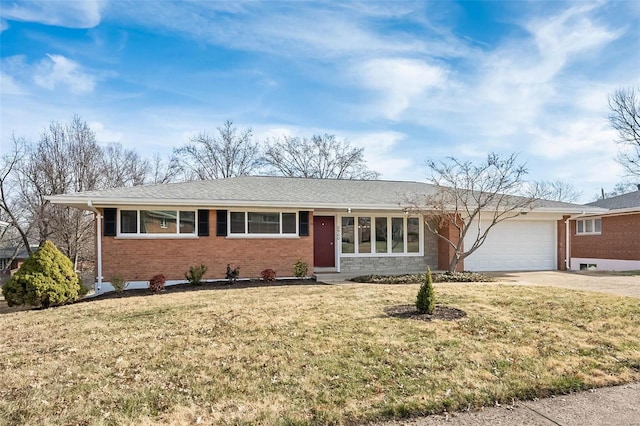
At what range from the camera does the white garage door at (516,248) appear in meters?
16.2

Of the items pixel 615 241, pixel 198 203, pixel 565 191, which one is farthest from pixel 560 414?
pixel 565 191

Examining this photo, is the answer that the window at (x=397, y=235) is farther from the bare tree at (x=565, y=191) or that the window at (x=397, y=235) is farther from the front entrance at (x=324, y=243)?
the bare tree at (x=565, y=191)

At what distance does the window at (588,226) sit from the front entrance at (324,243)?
15.4 meters

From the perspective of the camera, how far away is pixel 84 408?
397 cm

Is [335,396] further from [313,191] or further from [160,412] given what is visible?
[313,191]

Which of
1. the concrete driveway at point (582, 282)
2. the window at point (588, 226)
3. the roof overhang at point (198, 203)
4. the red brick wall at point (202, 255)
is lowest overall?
the concrete driveway at point (582, 282)

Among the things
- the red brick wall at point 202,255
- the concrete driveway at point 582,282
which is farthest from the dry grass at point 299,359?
the red brick wall at point 202,255

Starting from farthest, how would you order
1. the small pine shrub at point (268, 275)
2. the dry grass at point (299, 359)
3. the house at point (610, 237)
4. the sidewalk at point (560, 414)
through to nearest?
the house at point (610, 237) → the small pine shrub at point (268, 275) → the dry grass at point (299, 359) → the sidewalk at point (560, 414)

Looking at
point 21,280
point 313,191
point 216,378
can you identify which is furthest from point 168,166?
point 216,378

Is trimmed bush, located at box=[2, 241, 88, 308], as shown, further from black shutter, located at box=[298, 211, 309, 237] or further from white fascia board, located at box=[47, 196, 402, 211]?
black shutter, located at box=[298, 211, 309, 237]

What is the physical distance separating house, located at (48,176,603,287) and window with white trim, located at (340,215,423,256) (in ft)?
0.12

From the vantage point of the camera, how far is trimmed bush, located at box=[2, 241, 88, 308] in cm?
968

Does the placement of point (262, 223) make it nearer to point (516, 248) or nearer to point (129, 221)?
point (129, 221)

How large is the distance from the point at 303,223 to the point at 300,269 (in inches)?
61.4
